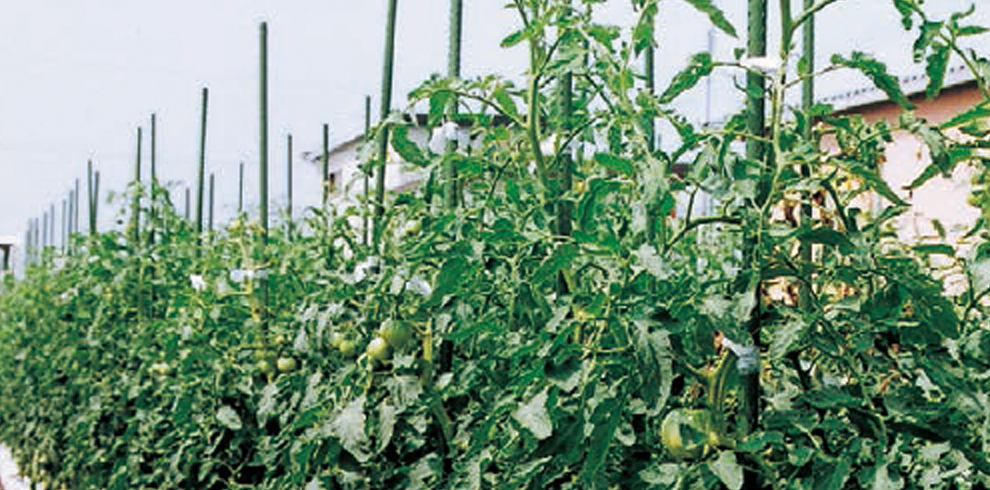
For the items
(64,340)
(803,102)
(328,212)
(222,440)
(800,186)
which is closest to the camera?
(800,186)

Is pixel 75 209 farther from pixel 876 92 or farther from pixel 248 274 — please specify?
pixel 248 274

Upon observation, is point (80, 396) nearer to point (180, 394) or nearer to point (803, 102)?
point (180, 394)

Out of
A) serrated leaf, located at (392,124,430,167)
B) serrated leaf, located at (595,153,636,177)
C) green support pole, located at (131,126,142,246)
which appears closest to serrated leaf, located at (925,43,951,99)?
serrated leaf, located at (595,153,636,177)

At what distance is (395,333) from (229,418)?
1.15 meters

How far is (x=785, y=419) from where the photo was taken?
139cm

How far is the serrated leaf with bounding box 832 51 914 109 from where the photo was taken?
4.48 ft

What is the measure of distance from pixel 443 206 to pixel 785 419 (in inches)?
42.1

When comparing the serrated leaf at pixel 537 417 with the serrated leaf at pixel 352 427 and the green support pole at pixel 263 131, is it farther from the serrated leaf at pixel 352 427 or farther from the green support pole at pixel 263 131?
the green support pole at pixel 263 131

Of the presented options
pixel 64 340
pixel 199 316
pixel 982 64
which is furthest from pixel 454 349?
pixel 64 340

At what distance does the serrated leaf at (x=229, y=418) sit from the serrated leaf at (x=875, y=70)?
224cm

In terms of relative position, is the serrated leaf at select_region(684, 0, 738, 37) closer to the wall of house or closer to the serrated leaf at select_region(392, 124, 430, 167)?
the serrated leaf at select_region(392, 124, 430, 167)

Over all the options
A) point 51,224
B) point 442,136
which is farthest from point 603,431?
point 51,224

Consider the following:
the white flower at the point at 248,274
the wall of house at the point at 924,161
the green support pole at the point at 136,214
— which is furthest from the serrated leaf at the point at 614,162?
the wall of house at the point at 924,161

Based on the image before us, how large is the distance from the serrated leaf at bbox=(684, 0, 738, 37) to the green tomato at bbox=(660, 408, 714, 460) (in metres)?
0.44
